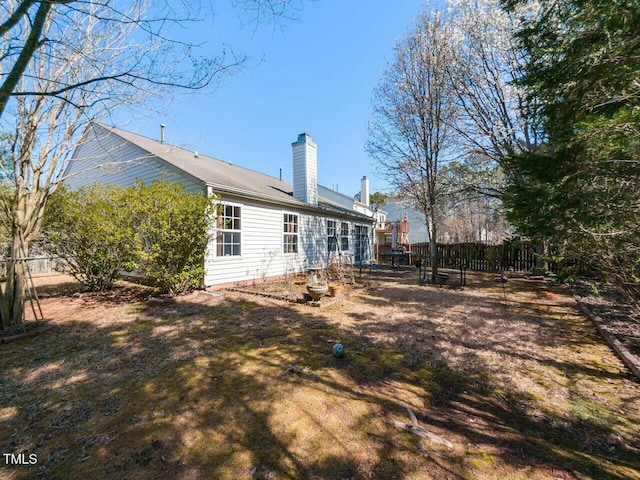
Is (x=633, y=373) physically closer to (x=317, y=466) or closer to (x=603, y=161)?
(x=603, y=161)

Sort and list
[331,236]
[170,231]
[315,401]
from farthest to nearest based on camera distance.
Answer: [331,236] < [170,231] < [315,401]

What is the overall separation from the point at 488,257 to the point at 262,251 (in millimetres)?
9643

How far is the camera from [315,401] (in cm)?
257

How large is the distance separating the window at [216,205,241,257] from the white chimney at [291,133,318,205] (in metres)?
3.63

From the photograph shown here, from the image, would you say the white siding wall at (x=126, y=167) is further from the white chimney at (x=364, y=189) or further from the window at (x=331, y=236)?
the white chimney at (x=364, y=189)

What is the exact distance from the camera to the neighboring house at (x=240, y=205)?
7.69 meters

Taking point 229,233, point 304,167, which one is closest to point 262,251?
point 229,233

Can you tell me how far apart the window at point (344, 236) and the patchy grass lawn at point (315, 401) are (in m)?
8.79

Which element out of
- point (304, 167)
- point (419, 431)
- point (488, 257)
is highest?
point (304, 167)

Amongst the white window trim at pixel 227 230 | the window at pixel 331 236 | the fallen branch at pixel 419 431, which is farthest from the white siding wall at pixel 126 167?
the fallen branch at pixel 419 431

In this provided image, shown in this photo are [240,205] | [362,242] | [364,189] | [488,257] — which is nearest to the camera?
[240,205]

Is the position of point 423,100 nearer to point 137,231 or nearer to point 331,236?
point 331,236

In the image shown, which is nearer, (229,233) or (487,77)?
(229,233)

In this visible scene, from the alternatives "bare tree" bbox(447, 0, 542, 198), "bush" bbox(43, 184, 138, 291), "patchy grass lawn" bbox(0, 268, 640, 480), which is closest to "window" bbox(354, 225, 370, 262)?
"bare tree" bbox(447, 0, 542, 198)
